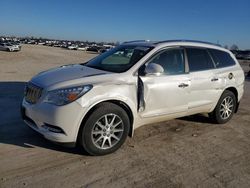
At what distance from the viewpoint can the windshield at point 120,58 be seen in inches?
196

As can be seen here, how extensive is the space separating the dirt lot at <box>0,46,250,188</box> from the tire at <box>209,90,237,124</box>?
44 cm

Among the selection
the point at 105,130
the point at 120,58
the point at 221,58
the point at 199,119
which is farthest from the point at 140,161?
the point at 221,58

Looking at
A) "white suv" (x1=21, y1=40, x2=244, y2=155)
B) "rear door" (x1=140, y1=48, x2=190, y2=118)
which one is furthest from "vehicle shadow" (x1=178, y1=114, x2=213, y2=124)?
"rear door" (x1=140, y1=48, x2=190, y2=118)

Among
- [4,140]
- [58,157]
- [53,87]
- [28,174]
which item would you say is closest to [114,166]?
[58,157]

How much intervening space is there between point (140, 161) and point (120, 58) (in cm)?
203

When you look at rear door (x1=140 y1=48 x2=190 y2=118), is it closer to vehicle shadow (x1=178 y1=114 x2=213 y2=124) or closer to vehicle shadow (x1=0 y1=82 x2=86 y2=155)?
vehicle shadow (x1=178 y1=114 x2=213 y2=124)

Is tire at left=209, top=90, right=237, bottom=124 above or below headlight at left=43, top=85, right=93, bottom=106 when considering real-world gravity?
below

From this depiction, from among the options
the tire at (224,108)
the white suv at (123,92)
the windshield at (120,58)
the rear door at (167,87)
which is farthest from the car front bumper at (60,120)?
the tire at (224,108)

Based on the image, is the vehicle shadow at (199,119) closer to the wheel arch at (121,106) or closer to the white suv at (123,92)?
the white suv at (123,92)

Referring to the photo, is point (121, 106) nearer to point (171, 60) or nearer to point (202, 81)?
point (171, 60)

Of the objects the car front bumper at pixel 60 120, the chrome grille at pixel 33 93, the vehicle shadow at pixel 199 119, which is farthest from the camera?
the vehicle shadow at pixel 199 119

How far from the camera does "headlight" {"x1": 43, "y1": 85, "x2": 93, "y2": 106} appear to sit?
4141mm

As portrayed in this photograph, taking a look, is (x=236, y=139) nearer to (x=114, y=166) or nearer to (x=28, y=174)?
(x=114, y=166)

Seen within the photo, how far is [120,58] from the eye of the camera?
5477mm
